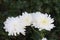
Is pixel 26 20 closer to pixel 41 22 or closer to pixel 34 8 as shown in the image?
pixel 41 22

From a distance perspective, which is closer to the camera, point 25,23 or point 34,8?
point 25,23

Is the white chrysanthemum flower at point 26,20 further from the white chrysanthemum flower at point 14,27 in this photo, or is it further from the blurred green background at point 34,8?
the blurred green background at point 34,8

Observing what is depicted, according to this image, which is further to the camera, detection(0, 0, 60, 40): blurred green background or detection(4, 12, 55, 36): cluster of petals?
detection(0, 0, 60, 40): blurred green background

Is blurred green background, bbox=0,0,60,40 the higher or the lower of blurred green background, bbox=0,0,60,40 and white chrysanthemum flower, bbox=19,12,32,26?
the higher

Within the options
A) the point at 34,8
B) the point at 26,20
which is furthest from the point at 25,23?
the point at 34,8

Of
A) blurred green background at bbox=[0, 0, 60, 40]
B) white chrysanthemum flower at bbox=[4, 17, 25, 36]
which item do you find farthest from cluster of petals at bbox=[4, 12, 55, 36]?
blurred green background at bbox=[0, 0, 60, 40]

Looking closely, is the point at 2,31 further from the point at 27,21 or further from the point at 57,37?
the point at 27,21

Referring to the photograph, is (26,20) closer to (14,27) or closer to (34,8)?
(14,27)

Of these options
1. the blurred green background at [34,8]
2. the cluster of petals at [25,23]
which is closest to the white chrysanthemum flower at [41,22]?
the cluster of petals at [25,23]

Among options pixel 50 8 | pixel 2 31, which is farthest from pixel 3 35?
pixel 50 8

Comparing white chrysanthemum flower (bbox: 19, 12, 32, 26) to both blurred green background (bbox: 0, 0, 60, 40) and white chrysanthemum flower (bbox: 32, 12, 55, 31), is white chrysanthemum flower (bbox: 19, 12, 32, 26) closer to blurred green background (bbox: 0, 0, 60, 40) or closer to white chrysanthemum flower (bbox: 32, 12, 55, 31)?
white chrysanthemum flower (bbox: 32, 12, 55, 31)

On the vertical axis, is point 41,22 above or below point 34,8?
below
